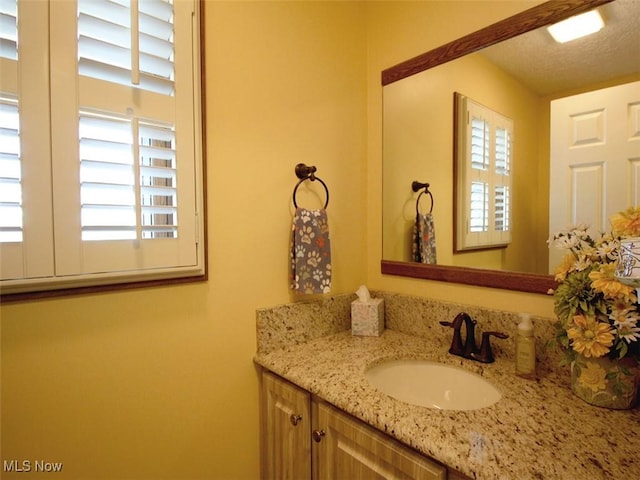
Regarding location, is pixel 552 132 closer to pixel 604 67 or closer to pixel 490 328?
pixel 604 67

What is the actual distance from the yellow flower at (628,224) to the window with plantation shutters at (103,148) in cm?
112

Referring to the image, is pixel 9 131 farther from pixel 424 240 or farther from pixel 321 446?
pixel 424 240

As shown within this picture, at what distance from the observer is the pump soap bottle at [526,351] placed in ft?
3.18

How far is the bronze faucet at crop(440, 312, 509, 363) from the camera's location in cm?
110

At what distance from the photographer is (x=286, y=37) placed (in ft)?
4.17

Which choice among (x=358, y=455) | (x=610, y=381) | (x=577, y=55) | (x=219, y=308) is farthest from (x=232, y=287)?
(x=577, y=55)

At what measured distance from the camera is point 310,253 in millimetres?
1258

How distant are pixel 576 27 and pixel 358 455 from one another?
1359 mm

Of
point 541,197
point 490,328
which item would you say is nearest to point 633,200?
point 541,197

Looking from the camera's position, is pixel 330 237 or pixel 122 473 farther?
pixel 330 237

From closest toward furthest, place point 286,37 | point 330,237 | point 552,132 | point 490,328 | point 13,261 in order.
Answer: point 13,261 → point 552,132 → point 490,328 → point 286,37 → point 330,237

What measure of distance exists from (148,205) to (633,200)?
4.40 feet

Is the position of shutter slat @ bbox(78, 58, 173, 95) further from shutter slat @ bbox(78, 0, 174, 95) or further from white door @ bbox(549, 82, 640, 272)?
white door @ bbox(549, 82, 640, 272)

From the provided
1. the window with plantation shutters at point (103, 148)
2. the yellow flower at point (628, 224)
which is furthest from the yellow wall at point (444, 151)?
the window with plantation shutters at point (103, 148)
